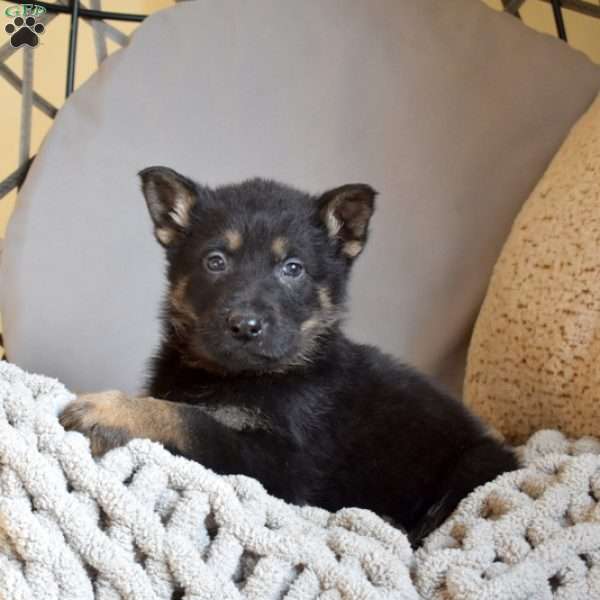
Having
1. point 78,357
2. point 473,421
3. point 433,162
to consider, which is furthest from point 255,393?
point 433,162

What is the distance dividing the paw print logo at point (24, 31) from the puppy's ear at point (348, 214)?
45.3 inches

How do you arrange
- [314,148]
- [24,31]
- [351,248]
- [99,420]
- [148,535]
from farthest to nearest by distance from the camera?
[24,31] < [314,148] < [351,248] < [99,420] < [148,535]

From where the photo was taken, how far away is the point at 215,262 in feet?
5.82

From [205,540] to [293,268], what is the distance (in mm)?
722

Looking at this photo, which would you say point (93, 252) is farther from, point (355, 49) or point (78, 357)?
point (355, 49)

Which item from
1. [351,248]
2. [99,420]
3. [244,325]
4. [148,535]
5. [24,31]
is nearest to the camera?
[148,535]

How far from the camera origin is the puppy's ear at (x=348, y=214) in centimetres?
182

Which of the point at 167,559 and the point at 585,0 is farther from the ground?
the point at 585,0

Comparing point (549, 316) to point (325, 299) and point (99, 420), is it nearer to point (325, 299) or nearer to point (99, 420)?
point (325, 299)

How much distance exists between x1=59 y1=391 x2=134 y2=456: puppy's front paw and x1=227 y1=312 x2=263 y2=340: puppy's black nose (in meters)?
0.29

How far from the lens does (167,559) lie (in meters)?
1.14

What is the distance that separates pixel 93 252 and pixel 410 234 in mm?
806

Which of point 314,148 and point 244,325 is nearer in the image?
point 244,325

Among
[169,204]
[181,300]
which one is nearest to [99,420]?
[181,300]
